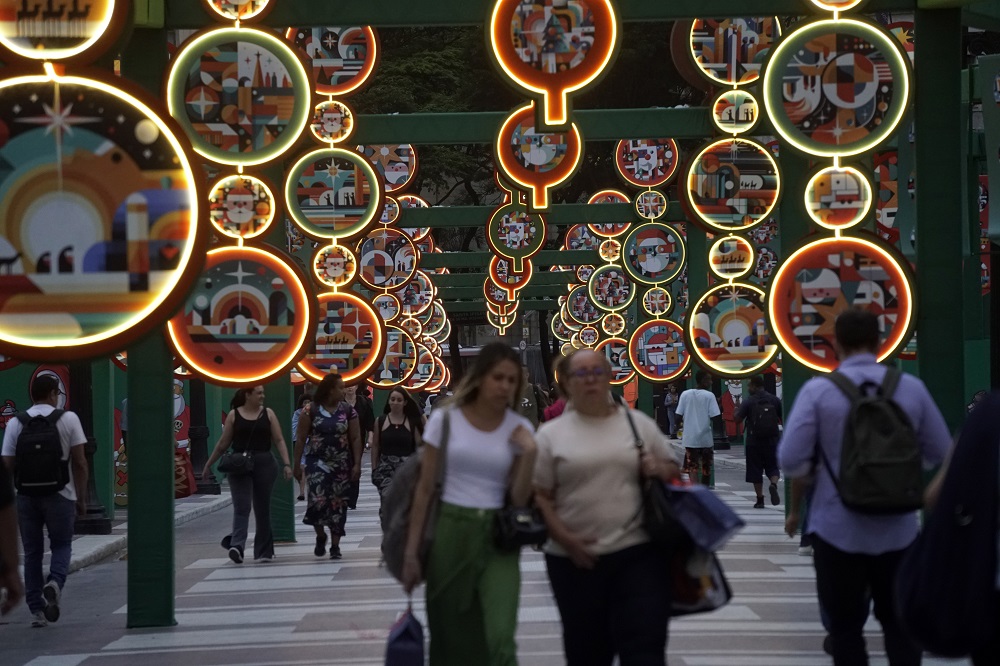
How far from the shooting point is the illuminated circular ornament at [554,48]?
11.5 metres

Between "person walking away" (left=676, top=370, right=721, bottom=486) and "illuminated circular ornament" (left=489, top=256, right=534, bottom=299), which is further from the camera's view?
"illuminated circular ornament" (left=489, top=256, right=534, bottom=299)

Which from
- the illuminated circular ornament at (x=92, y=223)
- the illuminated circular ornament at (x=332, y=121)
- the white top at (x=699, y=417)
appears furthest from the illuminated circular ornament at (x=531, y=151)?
the illuminated circular ornament at (x=92, y=223)

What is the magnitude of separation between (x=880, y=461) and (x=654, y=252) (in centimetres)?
2214

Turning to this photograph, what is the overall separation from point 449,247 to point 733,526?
7234 centimetres

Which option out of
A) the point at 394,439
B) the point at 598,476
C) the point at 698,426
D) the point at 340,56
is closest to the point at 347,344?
the point at 394,439

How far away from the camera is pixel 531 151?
17.7 m

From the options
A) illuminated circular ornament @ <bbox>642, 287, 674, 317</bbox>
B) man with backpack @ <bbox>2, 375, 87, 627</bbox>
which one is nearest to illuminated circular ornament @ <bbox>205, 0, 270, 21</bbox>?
man with backpack @ <bbox>2, 375, 87, 627</bbox>

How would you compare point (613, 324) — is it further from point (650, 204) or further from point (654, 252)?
point (650, 204)

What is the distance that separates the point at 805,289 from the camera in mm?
12320

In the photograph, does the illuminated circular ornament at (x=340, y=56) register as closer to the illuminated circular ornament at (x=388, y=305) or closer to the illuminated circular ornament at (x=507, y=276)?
the illuminated circular ornament at (x=388, y=305)

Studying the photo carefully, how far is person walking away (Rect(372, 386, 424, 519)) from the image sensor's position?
17.8 m

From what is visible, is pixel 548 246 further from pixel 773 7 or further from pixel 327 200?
pixel 773 7

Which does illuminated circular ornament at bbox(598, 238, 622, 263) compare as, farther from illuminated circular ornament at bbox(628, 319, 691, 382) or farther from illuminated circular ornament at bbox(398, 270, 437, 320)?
illuminated circular ornament at bbox(628, 319, 691, 382)

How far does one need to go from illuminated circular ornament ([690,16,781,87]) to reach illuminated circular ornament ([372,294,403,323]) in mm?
13686
